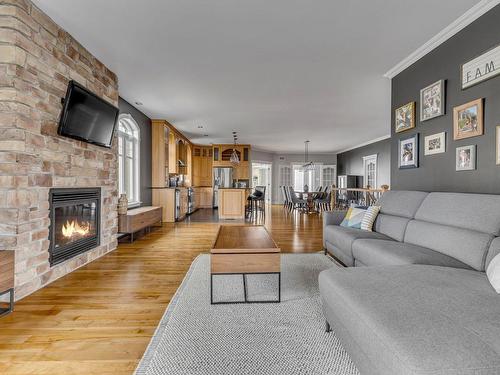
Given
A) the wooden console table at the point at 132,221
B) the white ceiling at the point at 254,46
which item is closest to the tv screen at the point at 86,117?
the white ceiling at the point at 254,46

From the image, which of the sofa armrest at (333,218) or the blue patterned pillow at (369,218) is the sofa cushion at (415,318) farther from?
the sofa armrest at (333,218)

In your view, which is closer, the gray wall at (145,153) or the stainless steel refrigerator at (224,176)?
the gray wall at (145,153)

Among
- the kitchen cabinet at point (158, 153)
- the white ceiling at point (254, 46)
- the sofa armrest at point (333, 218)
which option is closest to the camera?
the white ceiling at point (254, 46)

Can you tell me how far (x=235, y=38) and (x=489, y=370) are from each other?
324 cm

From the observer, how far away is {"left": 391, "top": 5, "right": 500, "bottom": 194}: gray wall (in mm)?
2365

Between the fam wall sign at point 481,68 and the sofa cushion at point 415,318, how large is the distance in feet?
6.04

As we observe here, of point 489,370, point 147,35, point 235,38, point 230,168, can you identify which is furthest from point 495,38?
point 230,168

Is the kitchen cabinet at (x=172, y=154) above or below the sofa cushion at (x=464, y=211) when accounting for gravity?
above

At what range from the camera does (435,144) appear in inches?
121

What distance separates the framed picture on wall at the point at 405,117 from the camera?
3.43 meters

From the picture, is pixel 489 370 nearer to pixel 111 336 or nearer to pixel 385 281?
pixel 385 281

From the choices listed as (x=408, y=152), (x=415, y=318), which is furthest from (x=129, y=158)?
(x=415, y=318)

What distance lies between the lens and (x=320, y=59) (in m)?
3.42

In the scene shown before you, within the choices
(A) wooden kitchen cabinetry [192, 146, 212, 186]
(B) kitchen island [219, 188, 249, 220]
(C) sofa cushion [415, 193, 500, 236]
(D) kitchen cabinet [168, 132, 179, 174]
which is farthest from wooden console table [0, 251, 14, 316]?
(A) wooden kitchen cabinetry [192, 146, 212, 186]
